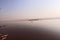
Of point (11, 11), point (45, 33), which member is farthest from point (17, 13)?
point (45, 33)

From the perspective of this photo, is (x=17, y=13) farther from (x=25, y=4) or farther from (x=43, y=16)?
(x=43, y=16)

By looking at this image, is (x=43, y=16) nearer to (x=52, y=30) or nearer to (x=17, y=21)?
(x=52, y=30)

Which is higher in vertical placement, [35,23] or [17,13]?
[17,13]

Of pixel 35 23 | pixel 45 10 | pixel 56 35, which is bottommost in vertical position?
pixel 56 35

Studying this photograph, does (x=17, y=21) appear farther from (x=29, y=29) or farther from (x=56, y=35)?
(x=56, y=35)

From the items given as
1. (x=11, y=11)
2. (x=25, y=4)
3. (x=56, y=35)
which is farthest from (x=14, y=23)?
(x=56, y=35)

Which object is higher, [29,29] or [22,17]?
[22,17]

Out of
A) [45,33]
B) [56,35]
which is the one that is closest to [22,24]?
[45,33]
